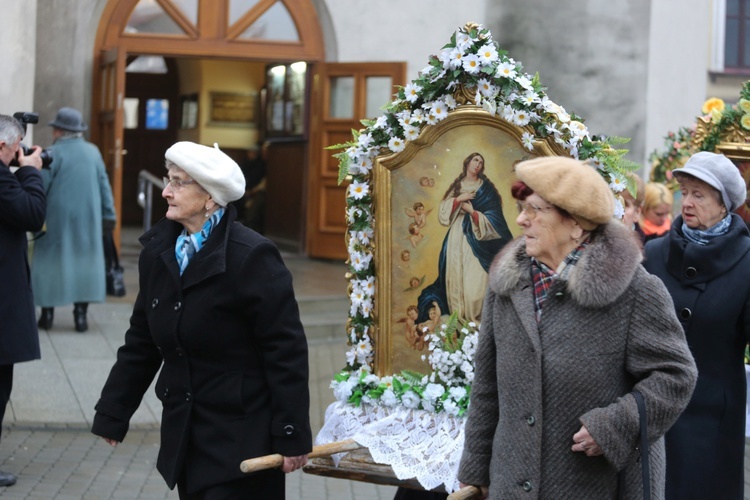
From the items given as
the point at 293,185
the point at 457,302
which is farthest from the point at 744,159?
the point at 293,185

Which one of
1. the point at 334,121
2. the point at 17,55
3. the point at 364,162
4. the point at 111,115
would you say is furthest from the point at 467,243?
the point at 334,121

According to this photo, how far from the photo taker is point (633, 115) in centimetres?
1486

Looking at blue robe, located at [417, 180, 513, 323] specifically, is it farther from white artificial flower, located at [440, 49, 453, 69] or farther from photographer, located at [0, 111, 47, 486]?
photographer, located at [0, 111, 47, 486]

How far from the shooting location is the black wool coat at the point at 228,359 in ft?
13.4

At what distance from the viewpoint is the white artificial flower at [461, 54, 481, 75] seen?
193 inches

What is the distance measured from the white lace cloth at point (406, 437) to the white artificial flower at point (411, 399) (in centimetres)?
5

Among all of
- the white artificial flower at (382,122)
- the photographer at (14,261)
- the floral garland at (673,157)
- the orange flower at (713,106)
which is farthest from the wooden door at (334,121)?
the white artificial flower at (382,122)

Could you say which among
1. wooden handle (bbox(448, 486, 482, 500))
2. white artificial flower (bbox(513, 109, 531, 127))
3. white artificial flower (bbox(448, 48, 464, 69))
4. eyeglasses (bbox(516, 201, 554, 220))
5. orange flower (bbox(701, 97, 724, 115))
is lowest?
wooden handle (bbox(448, 486, 482, 500))

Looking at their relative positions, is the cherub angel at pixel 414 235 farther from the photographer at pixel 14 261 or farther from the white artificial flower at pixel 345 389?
the photographer at pixel 14 261

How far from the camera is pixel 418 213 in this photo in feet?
16.6

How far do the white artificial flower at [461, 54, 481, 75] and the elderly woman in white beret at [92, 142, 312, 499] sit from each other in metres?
1.14

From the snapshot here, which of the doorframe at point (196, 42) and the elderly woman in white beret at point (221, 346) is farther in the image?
the doorframe at point (196, 42)

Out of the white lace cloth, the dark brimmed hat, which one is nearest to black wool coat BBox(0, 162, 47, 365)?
the white lace cloth

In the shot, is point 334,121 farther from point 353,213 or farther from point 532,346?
point 532,346
